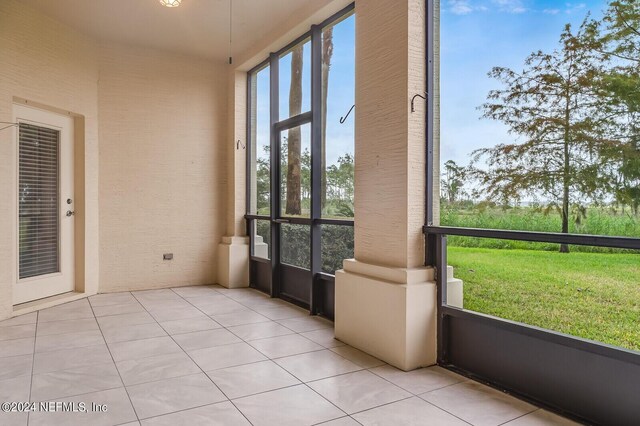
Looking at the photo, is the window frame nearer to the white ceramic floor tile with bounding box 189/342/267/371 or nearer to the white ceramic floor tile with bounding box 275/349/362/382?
the white ceramic floor tile with bounding box 275/349/362/382

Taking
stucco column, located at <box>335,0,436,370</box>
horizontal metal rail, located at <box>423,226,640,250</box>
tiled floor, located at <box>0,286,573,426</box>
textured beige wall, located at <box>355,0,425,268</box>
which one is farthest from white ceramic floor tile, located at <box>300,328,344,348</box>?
horizontal metal rail, located at <box>423,226,640,250</box>

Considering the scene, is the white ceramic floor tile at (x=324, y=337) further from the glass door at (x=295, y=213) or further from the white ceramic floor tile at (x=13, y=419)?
the white ceramic floor tile at (x=13, y=419)

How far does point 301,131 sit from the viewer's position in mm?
4492

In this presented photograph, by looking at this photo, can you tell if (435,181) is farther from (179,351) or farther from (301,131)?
(179,351)

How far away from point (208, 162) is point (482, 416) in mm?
4569

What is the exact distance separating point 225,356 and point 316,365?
0.67 meters

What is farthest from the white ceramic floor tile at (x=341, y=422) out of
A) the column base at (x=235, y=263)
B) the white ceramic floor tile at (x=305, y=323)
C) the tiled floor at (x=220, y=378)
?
the column base at (x=235, y=263)

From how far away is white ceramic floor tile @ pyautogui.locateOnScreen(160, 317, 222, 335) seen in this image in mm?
3650

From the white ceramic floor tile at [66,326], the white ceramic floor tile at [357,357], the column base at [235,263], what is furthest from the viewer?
the column base at [235,263]

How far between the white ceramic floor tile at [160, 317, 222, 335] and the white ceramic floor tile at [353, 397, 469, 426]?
1941mm

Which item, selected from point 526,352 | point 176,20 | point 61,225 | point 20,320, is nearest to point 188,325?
point 20,320

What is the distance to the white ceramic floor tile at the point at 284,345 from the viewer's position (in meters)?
3.11

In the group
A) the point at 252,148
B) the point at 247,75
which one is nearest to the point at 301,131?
the point at 252,148

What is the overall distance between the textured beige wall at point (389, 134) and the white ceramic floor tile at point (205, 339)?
122cm
